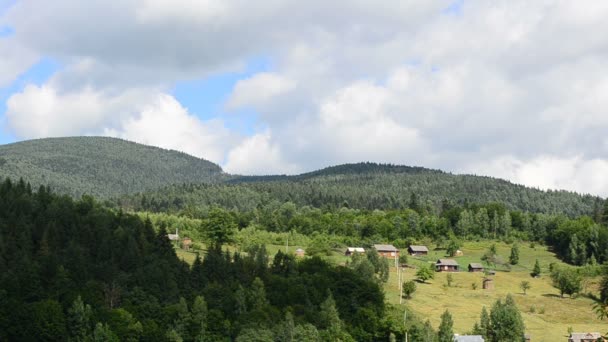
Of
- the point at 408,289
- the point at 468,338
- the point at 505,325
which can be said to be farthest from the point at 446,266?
the point at 468,338

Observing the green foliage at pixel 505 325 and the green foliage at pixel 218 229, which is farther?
the green foliage at pixel 218 229

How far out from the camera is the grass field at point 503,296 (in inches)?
5413

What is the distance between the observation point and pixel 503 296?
163 meters

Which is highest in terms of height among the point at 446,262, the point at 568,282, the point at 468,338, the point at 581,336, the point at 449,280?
the point at 446,262

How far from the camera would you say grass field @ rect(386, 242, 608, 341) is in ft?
451

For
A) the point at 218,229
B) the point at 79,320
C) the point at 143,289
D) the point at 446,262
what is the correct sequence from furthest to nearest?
1. the point at 446,262
2. the point at 218,229
3. the point at 143,289
4. the point at 79,320

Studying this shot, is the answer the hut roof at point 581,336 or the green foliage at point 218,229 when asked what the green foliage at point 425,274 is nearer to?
the hut roof at point 581,336

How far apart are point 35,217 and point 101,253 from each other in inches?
832

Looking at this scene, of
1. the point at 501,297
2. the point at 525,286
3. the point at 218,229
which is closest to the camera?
the point at 501,297

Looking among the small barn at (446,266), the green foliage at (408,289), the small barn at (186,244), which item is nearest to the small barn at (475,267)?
the small barn at (446,266)

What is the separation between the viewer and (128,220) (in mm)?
146375

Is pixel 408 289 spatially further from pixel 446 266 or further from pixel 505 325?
pixel 446 266

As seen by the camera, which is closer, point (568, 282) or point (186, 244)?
point (568, 282)

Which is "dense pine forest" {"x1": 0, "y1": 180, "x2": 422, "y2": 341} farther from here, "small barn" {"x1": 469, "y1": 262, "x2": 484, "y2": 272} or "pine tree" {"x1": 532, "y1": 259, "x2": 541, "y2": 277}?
"pine tree" {"x1": 532, "y1": 259, "x2": 541, "y2": 277}
